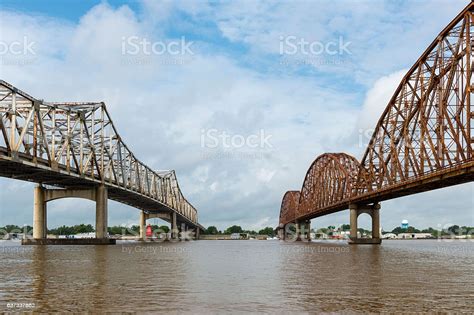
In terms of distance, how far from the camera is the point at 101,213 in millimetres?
99312

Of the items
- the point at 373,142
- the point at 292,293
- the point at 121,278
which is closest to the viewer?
the point at 292,293

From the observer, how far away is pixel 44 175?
8644cm

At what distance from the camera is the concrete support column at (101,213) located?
326ft

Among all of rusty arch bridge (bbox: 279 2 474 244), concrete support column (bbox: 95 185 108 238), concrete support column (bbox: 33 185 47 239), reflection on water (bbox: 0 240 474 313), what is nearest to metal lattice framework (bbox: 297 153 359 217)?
rusty arch bridge (bbox: 279 2 474 244)

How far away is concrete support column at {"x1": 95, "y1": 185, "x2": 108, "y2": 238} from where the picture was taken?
99.4 m

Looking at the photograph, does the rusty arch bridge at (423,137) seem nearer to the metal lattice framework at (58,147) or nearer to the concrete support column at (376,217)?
the concrete support column at (376,217)

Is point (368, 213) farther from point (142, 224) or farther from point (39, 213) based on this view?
point (142, 224)

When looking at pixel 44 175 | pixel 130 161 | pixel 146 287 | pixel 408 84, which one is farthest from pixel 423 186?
pixel 130 161

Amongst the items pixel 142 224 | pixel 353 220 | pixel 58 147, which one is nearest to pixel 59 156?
pixel 58 147

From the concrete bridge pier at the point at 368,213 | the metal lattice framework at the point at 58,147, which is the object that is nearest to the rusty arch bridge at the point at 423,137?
the concrete bridge pier at the point at 368,213

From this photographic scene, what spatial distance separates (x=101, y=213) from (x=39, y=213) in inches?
398

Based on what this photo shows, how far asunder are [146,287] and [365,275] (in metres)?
13.6

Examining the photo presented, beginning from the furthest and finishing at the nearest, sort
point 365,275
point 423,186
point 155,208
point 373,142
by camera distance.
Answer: point 155,208 → point 373,142 → point 423,186 → point 365,275

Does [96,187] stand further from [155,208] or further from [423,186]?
[155,208]
